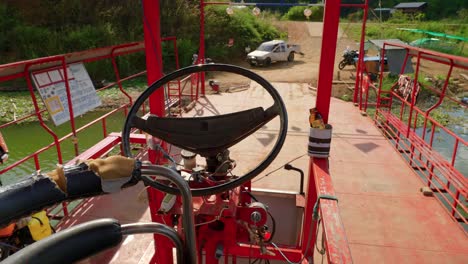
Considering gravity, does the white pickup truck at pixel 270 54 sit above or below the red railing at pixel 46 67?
below

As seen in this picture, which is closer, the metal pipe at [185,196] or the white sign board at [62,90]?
the metal pipe at [185,196]

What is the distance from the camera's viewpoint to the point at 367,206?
3.60m

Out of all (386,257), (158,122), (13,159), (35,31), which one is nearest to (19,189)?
(158,122)

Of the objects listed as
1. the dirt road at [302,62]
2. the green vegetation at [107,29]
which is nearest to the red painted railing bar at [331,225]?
the dirt road at [302,62]

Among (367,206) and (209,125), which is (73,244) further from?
(367,206)

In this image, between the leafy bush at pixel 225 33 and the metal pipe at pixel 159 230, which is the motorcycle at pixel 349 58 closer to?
the leafy bush at pixel 225 33

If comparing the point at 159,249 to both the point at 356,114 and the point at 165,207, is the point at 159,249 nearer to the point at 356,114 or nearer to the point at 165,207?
the point at 165,207

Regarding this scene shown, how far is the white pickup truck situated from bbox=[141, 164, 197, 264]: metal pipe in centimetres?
1976

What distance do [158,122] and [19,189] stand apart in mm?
1057

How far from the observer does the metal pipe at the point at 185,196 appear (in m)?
0.89

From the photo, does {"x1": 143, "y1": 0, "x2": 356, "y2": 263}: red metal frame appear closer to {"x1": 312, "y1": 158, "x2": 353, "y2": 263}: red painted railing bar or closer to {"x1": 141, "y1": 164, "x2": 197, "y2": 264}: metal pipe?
{"x1": 312, "y1": 158, "x2": 353, "y2": 263}: red painted railing bar

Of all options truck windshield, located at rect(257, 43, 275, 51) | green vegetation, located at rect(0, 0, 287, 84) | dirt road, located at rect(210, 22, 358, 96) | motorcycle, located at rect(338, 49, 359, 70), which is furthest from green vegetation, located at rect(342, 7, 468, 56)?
green vegetation, located at rect(0, 0, 287, 84)

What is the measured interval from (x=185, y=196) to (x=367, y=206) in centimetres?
311

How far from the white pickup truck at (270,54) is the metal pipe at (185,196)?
19.8 metres
